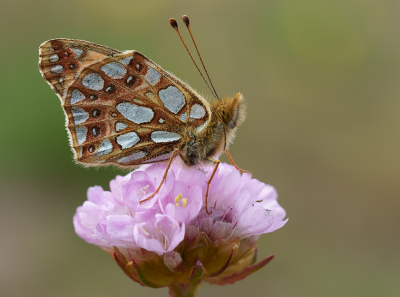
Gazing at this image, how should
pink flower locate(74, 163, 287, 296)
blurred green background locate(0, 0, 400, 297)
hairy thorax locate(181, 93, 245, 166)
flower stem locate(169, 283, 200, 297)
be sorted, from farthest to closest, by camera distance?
blurred green background locate(0, 0, 400, 297) < hairy thorax locate(181, 93, 245, 166) < flower stem locate(169, 283, 200, 297) < pink flower locate(74, 163, 287, 296)

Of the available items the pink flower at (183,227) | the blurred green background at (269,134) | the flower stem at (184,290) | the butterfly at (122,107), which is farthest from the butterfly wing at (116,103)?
the blurred green background at (269,134)

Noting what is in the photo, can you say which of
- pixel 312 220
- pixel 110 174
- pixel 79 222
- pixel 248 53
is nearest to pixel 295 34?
pixel 248 53

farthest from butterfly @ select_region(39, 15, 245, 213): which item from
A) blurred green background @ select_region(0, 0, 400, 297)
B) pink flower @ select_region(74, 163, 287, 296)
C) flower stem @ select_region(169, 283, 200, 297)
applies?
blurred green background @ select_region(0, 0, 400, 297)

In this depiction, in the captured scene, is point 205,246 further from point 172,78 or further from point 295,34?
point 295,34

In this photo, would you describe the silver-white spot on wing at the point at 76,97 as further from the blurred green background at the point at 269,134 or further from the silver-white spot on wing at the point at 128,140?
the blurred green background at the point at 269,134

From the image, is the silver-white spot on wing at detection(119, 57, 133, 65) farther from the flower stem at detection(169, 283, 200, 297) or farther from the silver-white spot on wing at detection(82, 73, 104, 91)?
the flower stem at detection(169, 283, 200, 297)

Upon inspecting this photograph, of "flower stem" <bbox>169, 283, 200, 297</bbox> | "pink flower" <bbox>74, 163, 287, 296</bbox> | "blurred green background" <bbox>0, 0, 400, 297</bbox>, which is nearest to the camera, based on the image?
"pink flower" <bbox>74, 163, 287, 296</bbox>
